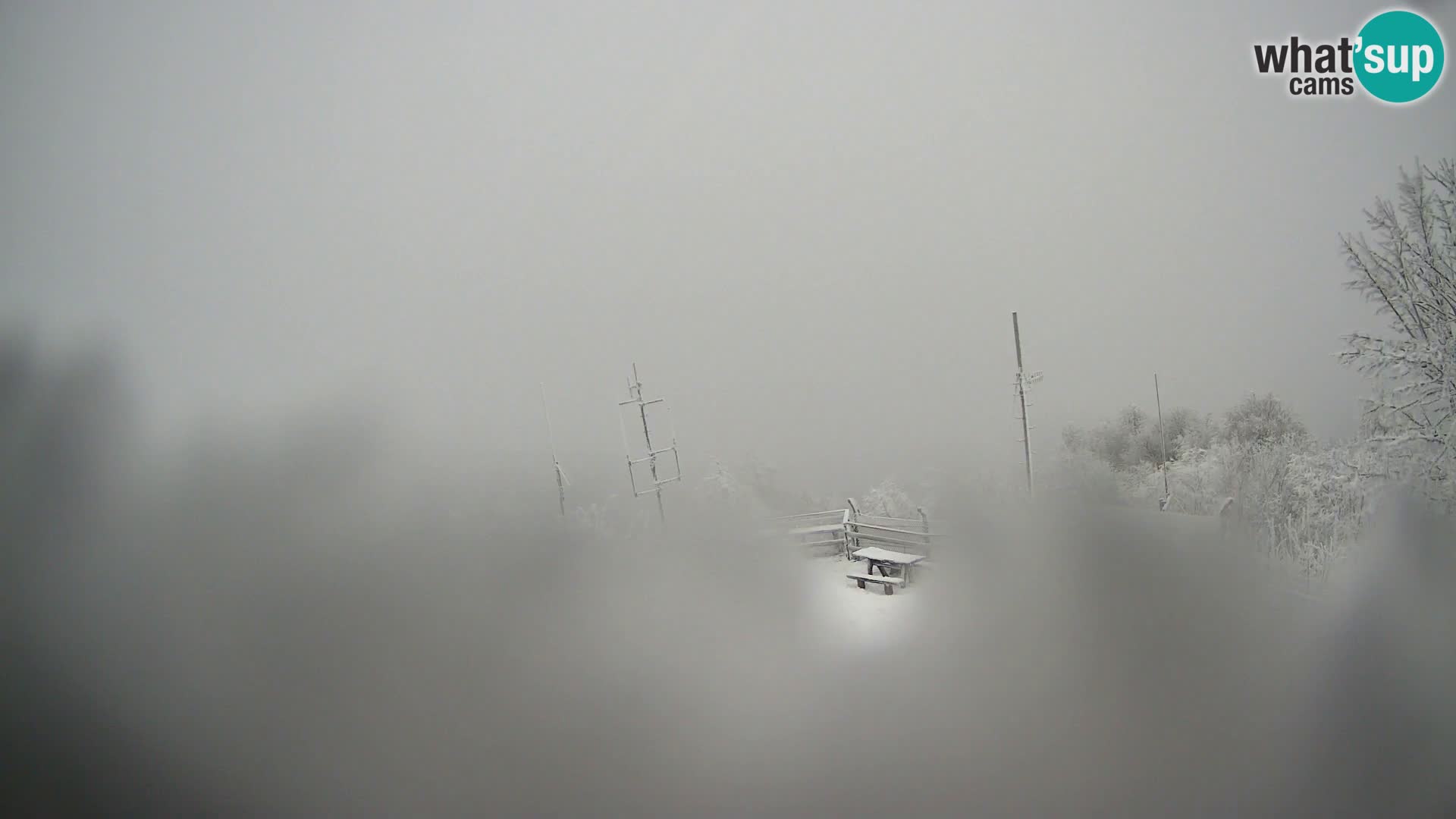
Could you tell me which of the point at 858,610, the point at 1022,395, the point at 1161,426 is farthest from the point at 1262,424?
the point at 858,610

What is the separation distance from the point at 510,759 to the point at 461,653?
42 centimetres

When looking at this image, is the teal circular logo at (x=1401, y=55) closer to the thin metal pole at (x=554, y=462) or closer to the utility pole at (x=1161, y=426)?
the utility pole at (x=1161, y=426)

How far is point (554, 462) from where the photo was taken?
3.93 meters

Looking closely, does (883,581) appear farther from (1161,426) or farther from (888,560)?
(1161,426)

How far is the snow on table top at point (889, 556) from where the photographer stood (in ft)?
13.0

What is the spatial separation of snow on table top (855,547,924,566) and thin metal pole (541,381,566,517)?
1845 mm

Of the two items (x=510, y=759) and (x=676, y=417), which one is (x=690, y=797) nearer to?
(x=510, y=759)

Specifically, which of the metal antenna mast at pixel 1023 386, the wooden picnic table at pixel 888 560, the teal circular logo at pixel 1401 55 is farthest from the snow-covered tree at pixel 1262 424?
the wooden picnic table at pixel 888 560

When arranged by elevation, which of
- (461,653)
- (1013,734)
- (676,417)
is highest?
(676,417)

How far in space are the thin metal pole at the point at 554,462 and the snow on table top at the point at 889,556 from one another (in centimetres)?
185

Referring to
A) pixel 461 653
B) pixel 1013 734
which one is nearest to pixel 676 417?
pixel 461 653

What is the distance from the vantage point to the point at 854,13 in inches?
207

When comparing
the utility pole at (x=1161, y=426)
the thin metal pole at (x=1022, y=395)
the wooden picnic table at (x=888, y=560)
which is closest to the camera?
the wooden picnic table at (x=888, y=560)

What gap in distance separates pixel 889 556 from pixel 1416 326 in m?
3.32
